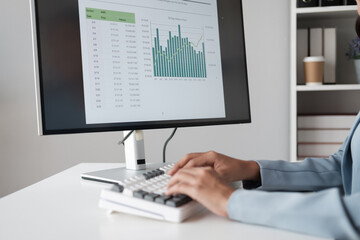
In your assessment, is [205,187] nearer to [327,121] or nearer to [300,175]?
[300,175]

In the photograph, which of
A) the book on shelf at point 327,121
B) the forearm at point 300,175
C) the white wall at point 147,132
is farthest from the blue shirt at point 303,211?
the white wall at point 147,132

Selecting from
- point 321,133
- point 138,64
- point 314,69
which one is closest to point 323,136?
point 321,133

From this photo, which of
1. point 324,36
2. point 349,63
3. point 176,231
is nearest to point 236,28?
point 176,231

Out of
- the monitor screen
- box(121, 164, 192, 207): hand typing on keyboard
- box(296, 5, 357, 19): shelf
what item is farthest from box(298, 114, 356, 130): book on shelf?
box(121, 164, 192, 207): hand typing on keyboard

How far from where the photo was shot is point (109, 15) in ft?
3.04

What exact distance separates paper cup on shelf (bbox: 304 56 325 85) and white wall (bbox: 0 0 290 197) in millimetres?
277

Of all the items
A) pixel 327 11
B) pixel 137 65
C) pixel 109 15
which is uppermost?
pixel 327 11

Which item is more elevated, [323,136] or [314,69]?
[314,69]

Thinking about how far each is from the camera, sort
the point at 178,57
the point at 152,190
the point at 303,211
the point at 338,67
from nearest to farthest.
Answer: the point at 303,211, the point at 152,190, the point at 178,57, the point at 338,67

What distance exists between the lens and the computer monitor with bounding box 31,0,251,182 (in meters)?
0.86

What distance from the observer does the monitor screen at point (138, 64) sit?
2.84 feet

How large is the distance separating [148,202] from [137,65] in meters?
→ 0.43

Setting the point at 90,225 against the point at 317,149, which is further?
the point at 317,149

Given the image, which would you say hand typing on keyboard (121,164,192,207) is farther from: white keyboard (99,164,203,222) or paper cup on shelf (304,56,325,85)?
paper cup on shelf (304,56,325,85)
